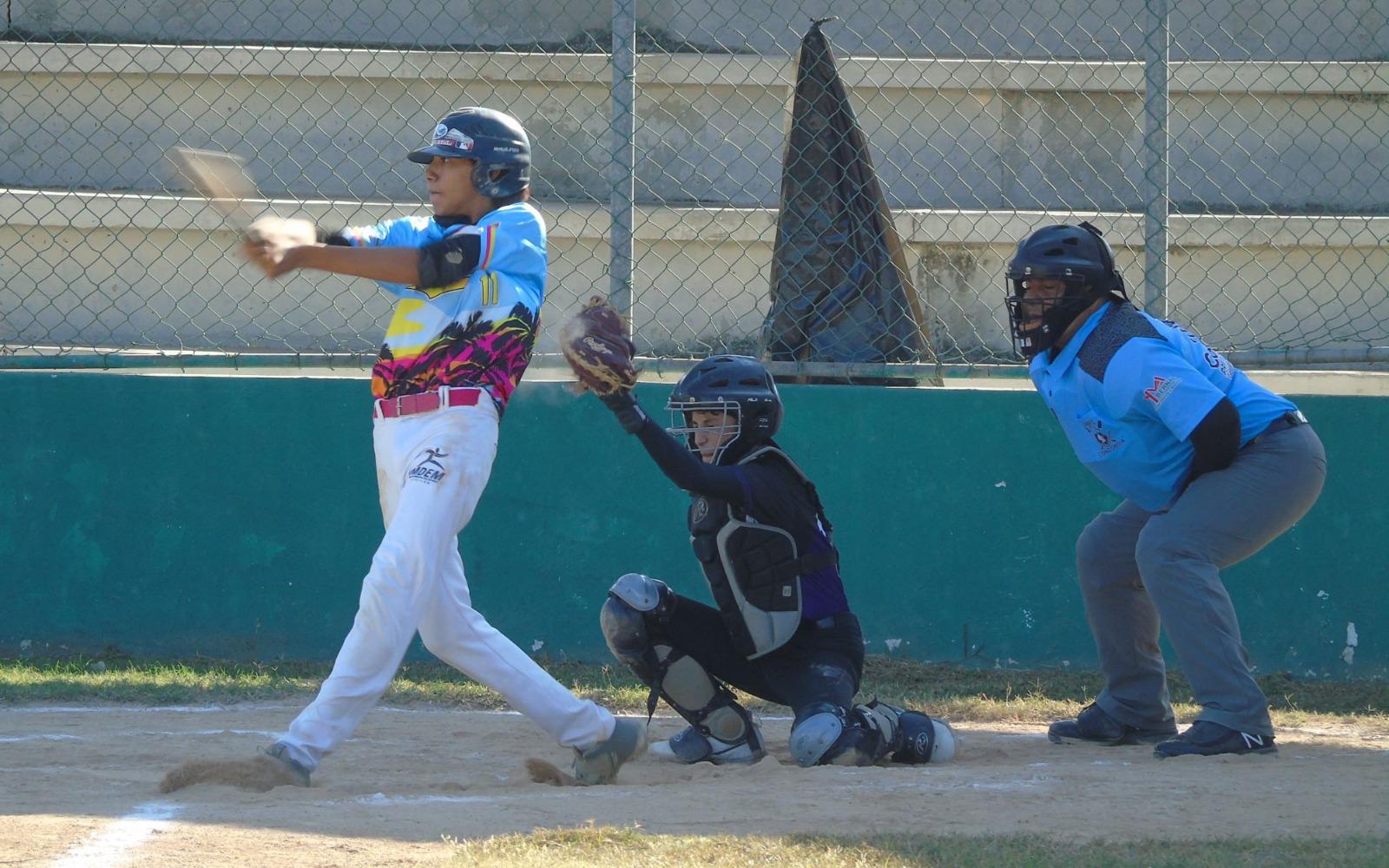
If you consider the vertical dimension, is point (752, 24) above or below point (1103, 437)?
above

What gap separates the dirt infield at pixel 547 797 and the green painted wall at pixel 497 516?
Answer: 1.24 metres

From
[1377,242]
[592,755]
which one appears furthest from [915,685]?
[1377,242]

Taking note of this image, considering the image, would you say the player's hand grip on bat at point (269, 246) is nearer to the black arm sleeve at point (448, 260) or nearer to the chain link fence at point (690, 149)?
the black arm sleeve at point (448, 260)

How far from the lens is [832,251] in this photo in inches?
266

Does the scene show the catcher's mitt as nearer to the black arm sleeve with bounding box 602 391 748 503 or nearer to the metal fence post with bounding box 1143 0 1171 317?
the black arm sleeve with bounding box 602 391 748 503

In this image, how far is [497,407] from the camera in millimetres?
4188

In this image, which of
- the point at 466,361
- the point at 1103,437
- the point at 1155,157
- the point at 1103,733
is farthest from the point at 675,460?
the point at 1155,157

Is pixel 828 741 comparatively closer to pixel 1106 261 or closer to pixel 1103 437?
pixel 1103 437

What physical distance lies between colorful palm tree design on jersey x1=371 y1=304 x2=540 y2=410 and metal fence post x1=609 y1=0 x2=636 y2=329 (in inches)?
83.7

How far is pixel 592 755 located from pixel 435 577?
0.68 m

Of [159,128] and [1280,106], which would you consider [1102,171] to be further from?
[159,128]

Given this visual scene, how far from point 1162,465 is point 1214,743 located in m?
0.83

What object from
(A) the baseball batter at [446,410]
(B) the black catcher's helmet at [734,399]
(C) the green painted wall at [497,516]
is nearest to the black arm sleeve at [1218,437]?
(B) the black catcher's helmet at [734,399]

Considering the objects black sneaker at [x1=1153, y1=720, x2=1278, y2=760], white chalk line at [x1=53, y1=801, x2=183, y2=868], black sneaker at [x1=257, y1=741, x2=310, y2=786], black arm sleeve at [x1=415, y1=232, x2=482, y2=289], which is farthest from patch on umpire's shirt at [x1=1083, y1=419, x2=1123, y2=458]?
white chalk line at [x1=53, y1=801, x2=183, y2=868]
